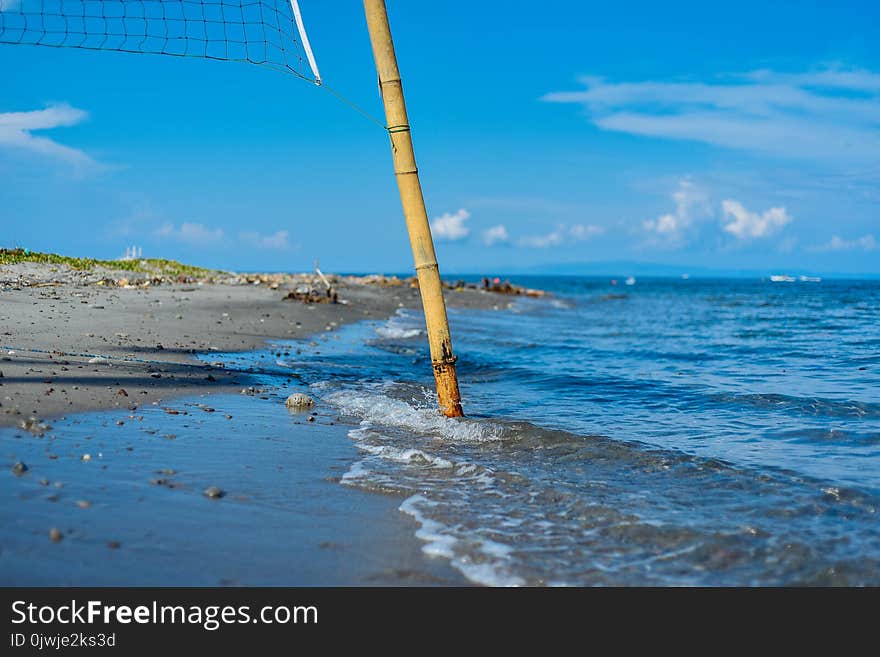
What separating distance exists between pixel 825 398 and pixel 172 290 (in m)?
17.3

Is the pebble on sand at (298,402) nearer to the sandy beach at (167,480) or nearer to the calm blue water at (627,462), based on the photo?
the sandy beach at (167,480)

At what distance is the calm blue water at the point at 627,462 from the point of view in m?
4.20

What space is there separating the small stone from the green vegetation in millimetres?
18055

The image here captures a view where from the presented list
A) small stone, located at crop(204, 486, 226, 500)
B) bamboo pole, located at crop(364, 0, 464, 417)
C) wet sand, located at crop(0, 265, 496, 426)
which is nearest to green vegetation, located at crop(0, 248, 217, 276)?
wet sand, located at crop(0, 265, 496, 426)

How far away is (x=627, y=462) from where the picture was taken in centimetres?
658

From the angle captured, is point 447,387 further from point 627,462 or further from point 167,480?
point 167,480

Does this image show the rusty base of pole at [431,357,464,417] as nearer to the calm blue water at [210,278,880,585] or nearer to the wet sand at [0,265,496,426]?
the calm blue water at [210,278,880,585]

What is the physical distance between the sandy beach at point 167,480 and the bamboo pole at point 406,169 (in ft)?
5.40

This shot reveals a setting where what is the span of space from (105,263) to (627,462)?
81.8ft

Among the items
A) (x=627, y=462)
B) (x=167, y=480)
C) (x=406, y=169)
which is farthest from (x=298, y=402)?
(x=627, y=462)

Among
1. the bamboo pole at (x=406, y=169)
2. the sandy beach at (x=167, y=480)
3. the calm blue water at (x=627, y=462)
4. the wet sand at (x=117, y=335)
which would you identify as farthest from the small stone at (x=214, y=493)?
the bamboo pole at (x=406, y=169)
